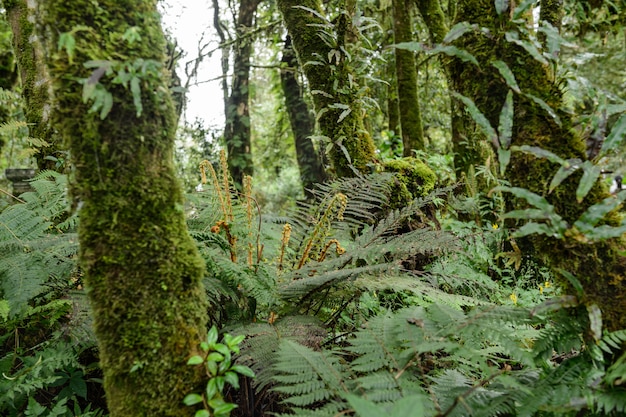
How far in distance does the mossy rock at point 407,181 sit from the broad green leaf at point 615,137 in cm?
171

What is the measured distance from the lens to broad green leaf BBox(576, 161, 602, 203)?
121 cm

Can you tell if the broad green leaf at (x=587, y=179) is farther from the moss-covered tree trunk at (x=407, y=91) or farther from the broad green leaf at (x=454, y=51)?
the moss-covered tree trunk at (x=407, y=91)

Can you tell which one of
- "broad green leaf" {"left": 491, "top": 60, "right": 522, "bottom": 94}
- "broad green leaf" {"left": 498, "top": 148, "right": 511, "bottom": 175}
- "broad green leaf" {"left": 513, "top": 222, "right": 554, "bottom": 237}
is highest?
"broad green leaf" {"left": 491, "top": 60, "right": 522, "bottom": 94}

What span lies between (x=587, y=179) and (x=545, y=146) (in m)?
0.24

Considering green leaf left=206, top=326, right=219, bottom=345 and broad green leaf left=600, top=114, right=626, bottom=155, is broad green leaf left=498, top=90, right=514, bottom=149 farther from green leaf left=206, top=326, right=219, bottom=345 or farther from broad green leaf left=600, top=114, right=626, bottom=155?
green leaf left=206, top=326, right=219, bottom=345

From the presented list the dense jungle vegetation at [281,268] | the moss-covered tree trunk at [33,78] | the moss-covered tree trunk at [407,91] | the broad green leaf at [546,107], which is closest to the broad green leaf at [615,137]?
the dense jungle vegetation at [281,268]

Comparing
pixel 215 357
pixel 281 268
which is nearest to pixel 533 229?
pixel 215 357

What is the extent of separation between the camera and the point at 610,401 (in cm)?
112

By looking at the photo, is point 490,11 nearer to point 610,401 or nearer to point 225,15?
point 610,401

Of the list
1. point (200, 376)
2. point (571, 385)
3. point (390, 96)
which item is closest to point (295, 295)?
point (200, 376)

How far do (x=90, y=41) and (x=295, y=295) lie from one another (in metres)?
1.26

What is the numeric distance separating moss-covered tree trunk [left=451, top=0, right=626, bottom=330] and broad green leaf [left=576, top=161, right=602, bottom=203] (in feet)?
0.36

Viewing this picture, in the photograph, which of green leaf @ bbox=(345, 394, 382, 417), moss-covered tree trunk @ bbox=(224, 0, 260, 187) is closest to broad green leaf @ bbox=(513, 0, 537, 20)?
green leaf @ bbox=(345, 394, 382, 417)

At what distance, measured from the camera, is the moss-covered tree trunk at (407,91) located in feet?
18.1
